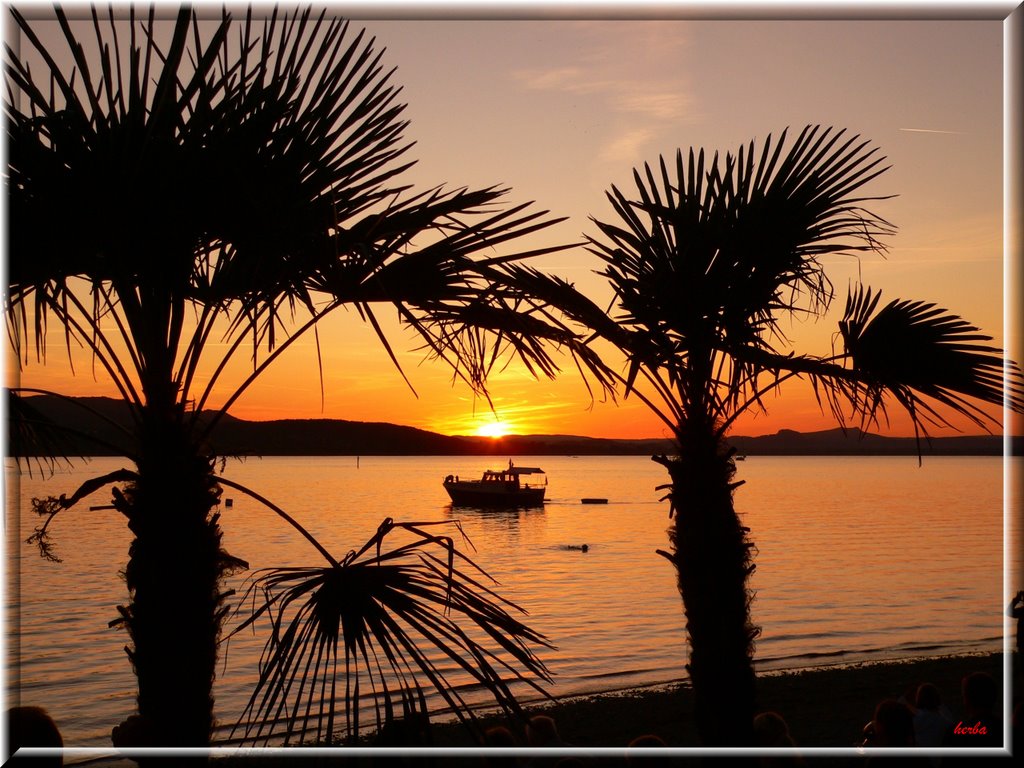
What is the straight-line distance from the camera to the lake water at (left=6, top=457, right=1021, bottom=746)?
41.7 feet

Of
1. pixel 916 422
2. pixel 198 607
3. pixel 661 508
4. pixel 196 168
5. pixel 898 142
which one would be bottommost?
pixel 661 508

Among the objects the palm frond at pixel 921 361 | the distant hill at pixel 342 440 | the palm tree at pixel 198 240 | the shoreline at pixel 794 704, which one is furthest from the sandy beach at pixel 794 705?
the palm tree at pixel 198 240

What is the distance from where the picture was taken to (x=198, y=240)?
2576 millimetres

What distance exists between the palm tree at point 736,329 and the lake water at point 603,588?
796 mm

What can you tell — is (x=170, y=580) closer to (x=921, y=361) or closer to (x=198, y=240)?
(x=198, y=240)

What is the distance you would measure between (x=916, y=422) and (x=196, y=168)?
289 cm

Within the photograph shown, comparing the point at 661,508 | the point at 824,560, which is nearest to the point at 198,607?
the point at 824,560

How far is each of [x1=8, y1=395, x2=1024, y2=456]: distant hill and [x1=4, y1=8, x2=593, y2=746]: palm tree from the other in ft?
0.66

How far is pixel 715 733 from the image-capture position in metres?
3.93

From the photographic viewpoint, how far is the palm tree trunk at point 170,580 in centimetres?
268

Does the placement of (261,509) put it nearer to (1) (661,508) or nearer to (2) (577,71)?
(1) (661,508)

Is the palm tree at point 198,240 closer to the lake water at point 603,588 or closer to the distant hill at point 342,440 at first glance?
the distant hill at point 342,440

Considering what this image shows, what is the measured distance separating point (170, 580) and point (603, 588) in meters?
20.9
